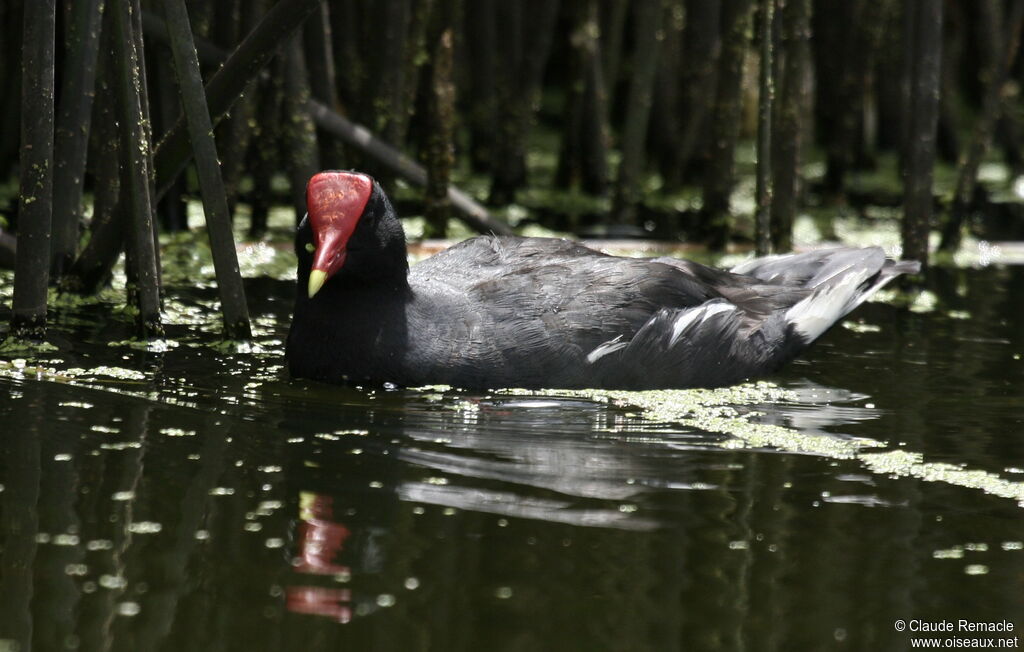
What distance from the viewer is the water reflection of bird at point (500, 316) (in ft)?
12.5

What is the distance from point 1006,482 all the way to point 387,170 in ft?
10.7

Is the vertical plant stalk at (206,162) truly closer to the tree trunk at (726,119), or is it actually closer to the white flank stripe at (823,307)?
the white flank stripe at (823,307)

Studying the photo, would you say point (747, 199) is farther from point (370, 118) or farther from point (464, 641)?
point (464, 641)

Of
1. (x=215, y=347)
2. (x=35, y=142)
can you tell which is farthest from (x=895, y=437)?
(x=35, y=142)

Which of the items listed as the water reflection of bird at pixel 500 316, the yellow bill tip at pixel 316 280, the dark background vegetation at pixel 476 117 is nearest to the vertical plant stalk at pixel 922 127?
the dark background vegetation at pixel 476 117

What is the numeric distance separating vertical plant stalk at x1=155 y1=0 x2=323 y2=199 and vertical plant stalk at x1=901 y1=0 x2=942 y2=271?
2.32 meters

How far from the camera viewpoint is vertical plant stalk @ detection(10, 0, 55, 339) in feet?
11.8

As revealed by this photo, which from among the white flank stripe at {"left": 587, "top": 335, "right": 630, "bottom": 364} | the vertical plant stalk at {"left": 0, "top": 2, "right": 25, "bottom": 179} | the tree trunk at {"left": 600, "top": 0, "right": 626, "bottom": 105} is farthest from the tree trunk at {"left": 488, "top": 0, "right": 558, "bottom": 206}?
the white flank stripe at {"left": 587, "top": 335, "right": 630, "bottom": 364}

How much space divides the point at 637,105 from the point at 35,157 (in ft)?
11.3

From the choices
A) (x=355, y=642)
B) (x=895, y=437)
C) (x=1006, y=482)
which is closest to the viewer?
(x=355, y=642)

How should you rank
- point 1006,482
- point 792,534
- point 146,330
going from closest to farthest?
point 792,534, point 1006,482, point 146,330

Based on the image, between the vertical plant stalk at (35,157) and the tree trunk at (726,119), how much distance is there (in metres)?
2.82

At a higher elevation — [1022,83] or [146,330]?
[1022,83]

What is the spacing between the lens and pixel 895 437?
353 cm
